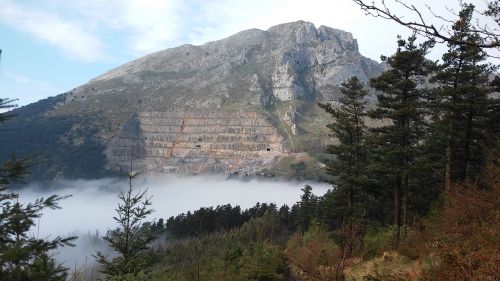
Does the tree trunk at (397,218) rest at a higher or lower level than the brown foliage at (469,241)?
lower

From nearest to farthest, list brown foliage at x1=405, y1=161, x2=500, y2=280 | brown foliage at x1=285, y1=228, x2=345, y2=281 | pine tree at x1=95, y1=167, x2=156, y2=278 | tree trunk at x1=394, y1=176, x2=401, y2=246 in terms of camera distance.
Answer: brown foliage at x1=405, y1=161, x2=500, y2=280 → brown foliage at x1=285, y1=228, x2=345, y2=281 → pine tree at x1=95, y1=167, x2=156, y2=278 → tree trunk at x1=394, y1=176, x2=401, y2=246

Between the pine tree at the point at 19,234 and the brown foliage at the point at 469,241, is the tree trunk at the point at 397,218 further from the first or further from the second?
the pine tree at the point at 19,234

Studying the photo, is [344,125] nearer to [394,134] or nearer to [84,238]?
[394,134]

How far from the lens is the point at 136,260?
15898 mm

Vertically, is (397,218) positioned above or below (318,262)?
below

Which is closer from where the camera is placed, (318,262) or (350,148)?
(318,262)

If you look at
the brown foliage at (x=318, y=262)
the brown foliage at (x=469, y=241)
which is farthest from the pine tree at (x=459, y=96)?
the brown foliage at (x=469, y=241)

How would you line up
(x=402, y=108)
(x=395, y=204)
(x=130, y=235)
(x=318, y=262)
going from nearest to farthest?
(x=318, y=262) < (x=130, y=235) < (x=402, y=108) < (x=395, y=204)

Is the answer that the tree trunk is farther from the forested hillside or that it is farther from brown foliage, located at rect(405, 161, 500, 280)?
brown foliage, located at rect(405, 161, 500, 280)

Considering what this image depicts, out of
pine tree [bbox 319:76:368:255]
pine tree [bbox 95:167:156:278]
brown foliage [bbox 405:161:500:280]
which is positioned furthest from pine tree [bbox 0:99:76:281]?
pine tree [bbox 319:76:368:255]

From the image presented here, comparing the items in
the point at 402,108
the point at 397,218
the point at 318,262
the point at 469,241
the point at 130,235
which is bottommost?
the point at 397,218

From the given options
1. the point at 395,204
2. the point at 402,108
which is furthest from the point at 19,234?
the point at 395,204

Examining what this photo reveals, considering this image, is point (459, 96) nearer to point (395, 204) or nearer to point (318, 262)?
point (395, 204)

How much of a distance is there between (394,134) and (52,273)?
21897 millimetres
